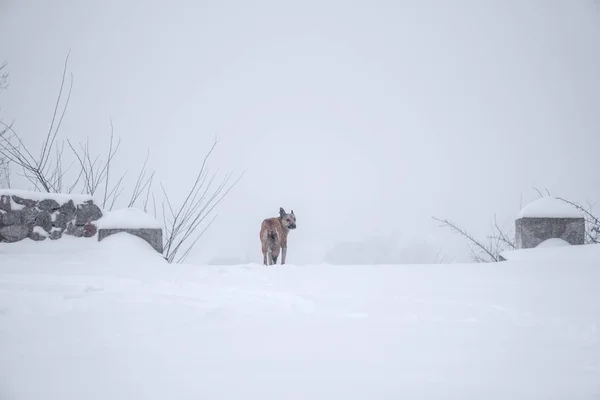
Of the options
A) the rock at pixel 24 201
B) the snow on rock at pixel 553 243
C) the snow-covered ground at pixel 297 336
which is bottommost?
the snow-covered ground at pixel 297 336

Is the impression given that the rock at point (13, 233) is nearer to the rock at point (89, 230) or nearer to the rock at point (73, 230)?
the rock at point (73, 230)

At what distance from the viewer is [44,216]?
5309 millimetres

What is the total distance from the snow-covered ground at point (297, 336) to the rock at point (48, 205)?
186cm

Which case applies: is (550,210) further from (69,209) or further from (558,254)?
(69,209)

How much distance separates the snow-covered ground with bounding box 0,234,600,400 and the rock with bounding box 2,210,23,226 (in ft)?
5.75

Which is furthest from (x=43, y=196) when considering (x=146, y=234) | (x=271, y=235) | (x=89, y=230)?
(x=271, y=235)

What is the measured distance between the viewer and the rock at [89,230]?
5645 mm

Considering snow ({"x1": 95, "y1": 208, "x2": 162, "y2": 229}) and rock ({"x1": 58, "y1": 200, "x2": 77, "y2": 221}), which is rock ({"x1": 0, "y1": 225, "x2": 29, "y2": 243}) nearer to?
rock ({"x1": 58, "y1": 200, "x2": 77, "y2": 221})

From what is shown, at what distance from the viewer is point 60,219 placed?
17.9ft

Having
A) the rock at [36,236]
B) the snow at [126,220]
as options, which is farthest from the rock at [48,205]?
the snow at [126,220]

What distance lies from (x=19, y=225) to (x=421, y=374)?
5.60 metres

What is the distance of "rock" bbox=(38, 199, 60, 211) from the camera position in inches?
208

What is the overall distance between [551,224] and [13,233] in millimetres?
8056

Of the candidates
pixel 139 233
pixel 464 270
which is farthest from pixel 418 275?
pixel 139 233
